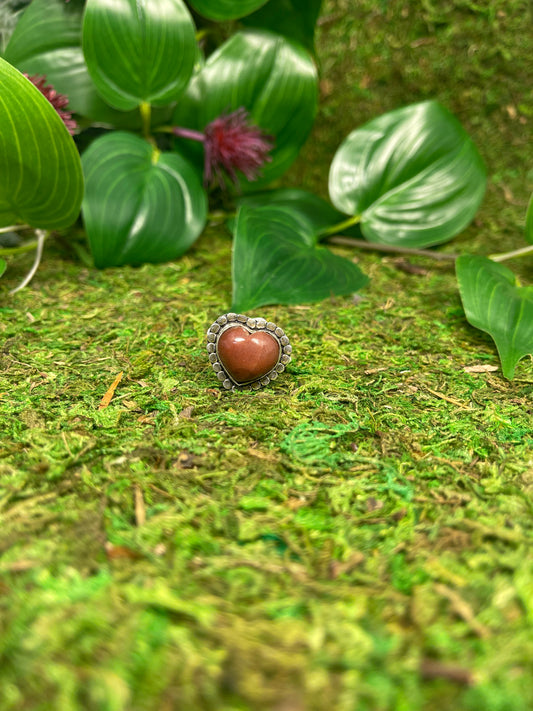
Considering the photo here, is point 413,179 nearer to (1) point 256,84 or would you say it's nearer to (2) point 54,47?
(1) point 256,84

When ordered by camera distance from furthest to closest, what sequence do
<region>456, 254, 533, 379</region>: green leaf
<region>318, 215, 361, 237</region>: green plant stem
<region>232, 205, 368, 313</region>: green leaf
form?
<region>318, 215, 361, 237</region>: green plant stem → <region>232, 205, 368, 313</region>: green leaf → <region>456, 254, 533, 379</region>: green leaf

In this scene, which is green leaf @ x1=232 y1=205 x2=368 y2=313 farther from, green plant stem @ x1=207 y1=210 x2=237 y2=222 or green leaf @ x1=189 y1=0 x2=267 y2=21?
green leaf @ x1=189 y1=0 x2=267 y2=21

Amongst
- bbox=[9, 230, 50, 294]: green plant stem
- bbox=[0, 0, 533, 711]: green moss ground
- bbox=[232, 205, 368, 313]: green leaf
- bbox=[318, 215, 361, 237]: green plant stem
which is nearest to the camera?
bbox=[0, 0, 533, 711]: green moss ground

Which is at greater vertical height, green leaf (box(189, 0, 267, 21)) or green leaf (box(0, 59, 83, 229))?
green leaf (box(189, 0, 267, 21))

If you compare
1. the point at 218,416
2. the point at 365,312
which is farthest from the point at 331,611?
the point at 365,312

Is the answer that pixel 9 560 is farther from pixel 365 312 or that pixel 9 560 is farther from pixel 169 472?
pixel 365 312

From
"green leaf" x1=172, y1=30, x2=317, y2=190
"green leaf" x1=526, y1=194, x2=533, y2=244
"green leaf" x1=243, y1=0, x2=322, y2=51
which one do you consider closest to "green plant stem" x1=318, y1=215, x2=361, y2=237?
"green leaf" x1=172, y1=30, x2=317, y2=190

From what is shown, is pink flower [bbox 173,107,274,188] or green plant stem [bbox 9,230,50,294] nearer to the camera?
green plant stem [bbox 9,230,50,294]

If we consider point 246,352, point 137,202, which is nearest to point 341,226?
point 137,202
